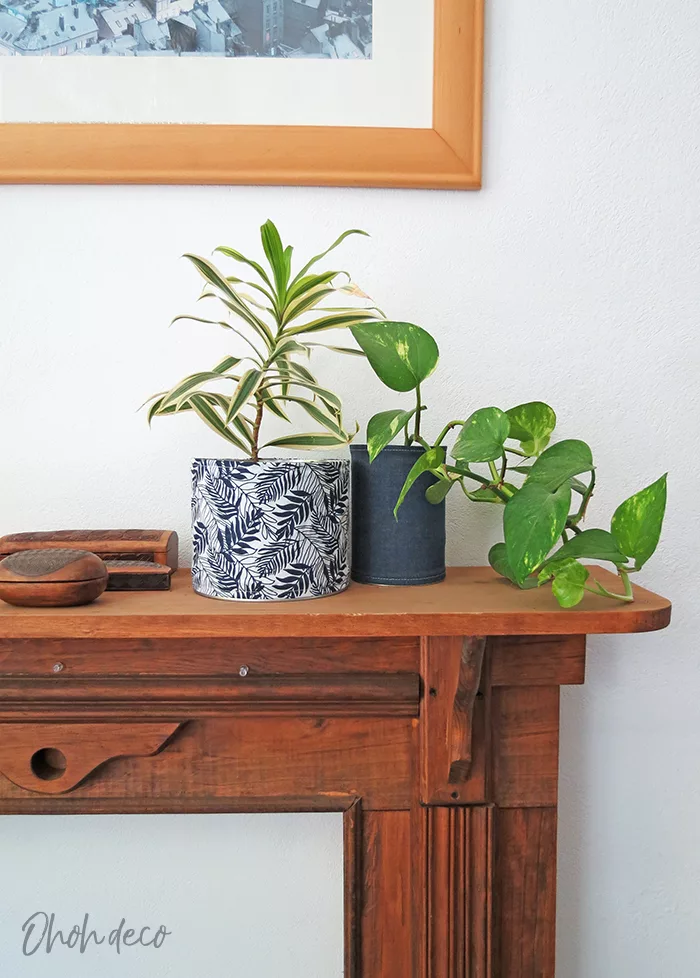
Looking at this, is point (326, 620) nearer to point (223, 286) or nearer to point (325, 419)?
point (325, 419)

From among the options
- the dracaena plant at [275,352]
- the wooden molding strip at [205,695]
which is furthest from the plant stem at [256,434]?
the wooden molding strip at [205,695]

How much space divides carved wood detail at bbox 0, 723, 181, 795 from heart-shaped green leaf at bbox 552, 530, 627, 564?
391 mm

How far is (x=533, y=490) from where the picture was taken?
576 mm

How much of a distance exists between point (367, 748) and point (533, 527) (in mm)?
290

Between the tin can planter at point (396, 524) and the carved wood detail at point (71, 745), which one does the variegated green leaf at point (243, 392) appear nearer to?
the tin can planter at point (396, 524)

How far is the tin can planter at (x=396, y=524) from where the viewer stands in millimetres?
685

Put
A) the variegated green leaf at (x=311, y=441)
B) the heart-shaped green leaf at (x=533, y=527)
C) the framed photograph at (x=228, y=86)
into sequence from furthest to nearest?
the framed photograph at (x=228, y=86), the variegated green leaf at (x=311, y=441), the heart-shaped green leaf at (x=533, y=527)

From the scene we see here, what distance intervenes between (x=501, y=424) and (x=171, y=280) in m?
0.41

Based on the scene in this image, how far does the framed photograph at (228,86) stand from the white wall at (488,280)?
0.03 m

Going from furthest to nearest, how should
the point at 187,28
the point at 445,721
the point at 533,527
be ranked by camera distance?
the point at 187,28
the point at 445,721
the point at 533,527

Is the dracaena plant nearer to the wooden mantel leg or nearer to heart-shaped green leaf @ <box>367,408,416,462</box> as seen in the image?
heart-shaped green leaf @ <box>367,408,416,462</box>

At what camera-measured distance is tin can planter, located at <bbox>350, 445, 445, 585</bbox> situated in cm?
68

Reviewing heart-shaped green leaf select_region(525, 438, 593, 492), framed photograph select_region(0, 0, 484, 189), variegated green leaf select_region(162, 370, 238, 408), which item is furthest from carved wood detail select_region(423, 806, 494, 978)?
framed photograph select_region(0, 0, 484, 189)

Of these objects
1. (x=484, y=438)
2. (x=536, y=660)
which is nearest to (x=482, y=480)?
(x=484, y=438)
